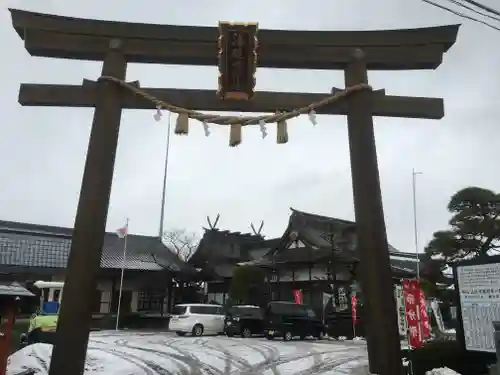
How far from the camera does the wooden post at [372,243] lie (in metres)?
7.14

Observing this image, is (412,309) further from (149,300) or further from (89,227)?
(149,300)

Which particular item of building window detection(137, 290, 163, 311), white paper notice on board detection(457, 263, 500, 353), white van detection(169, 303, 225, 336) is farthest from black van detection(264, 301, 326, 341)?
white paper notice on board detection(457, 263, 500, 353)

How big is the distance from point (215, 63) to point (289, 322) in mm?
17770

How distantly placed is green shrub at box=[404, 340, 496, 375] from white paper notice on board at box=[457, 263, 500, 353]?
1.19 meters

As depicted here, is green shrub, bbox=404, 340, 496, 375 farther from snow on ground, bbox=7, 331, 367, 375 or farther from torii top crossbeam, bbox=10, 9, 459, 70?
torii top crossbeam, bbox=10, 9, 459, 70

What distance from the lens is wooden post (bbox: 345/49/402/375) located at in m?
7.14

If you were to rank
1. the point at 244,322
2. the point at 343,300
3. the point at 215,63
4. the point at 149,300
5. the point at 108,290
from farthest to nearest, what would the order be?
the point at 149,300 < the point at 108,290 < the point at 343,300 < the point at 244,322 < the point at 215,63

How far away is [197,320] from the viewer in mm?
25250

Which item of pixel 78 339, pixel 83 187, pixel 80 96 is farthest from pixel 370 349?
pixel 80 96

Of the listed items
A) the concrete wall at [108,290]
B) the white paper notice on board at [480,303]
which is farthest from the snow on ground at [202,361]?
the concrete wall at [108,290]

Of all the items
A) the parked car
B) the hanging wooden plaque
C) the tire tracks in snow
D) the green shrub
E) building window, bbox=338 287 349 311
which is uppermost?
the hanging wooden plaque

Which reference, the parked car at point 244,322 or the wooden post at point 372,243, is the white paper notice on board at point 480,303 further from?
the parked car at point 244,322

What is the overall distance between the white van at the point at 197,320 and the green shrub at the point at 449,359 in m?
16.4

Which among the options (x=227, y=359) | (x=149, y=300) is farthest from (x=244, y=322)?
(x=149, y=300)
